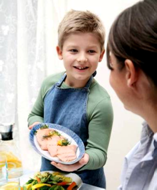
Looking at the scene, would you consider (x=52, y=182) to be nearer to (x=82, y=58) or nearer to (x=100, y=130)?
(x=100, y=130)

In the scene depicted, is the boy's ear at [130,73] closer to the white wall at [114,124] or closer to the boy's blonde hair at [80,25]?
the boy's blonde hair at [80,25]

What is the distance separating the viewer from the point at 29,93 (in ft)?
5.81

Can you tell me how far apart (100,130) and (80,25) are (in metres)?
0.40

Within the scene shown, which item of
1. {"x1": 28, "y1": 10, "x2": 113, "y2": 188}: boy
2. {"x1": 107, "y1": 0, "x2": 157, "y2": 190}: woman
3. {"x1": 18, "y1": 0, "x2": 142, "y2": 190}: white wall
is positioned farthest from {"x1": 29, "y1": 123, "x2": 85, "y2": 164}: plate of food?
{"x1": 18, "y1": 0, "x2": 142, "y2": 190}: white wall

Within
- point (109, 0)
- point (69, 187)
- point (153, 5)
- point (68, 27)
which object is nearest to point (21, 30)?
point (109, 0)

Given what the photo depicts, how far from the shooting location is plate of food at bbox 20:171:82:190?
899 millimetres

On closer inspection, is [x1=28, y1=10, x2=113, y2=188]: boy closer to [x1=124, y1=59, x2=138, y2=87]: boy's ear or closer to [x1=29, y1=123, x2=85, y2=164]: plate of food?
[x1=29, y1=123, x2=85, y2=164]: plate of food

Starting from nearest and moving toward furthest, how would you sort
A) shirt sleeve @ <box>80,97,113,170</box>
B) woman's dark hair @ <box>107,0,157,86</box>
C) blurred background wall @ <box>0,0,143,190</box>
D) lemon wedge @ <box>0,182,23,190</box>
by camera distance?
woman's dark hair @ <box>107,0,157,86</box>
lemon wedge @ <box>0,182,23,190</box>
shirt sleeve @ <box>80,97,113,170</box>
blurred background wall @ <box>0,0,143,190</box>

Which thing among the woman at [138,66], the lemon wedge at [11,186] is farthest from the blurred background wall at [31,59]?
the woman at [138,66]

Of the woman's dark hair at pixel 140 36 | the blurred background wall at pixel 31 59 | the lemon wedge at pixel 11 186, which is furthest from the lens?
the blurred background wall at pixel 31 59

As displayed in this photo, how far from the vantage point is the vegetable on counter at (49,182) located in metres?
0.90

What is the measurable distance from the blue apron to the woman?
0.29 meters

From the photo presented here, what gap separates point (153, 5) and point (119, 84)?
21 cm

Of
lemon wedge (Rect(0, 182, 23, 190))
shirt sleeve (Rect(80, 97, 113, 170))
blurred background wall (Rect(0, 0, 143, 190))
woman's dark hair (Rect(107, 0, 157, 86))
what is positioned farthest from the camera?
blurred background wall (Rect(0, 0, 143, 190))
